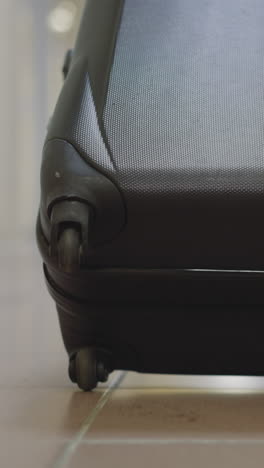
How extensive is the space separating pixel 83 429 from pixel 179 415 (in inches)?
3.4

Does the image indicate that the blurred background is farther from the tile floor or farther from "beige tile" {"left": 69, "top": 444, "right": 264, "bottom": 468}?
"beige tile" {"left": 69, "top": 444, "right": 264, "bottom": 468}

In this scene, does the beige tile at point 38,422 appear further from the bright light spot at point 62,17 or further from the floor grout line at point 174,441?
the bright light spot at point 62,17

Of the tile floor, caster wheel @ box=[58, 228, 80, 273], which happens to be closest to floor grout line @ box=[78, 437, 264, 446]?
the tile floor

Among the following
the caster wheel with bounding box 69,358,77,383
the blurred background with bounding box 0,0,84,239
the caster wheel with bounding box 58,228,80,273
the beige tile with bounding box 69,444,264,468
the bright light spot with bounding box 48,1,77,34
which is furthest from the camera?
the bright light spot with bounding box 48,1,77,34

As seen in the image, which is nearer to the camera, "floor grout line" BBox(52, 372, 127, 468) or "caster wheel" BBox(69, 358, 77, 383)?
"floor grout line" BBox(52, 372, 127, 468)

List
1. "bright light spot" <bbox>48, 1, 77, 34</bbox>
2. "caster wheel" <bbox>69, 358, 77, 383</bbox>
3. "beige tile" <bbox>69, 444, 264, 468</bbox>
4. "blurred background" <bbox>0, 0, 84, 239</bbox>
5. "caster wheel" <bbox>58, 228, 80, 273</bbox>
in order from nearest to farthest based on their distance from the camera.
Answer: "beige tile" <bbox>69, 444, 264, 468</bbox> → "caster wheel" <bbox>58, 228, 80, 273</bbox> → "caster wheel" <bbox>69, 358, 77, 383</bbox> → "blurred background" <bbox>0, 0, 84, 239</bbox> → "bright light spot" <bbox>48, 1, 77, 34</bbox>

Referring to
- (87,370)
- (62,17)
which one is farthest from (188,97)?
(62,17)

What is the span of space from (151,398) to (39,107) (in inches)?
178

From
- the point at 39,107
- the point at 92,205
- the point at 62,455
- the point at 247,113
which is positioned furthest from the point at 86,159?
the point at 39,107

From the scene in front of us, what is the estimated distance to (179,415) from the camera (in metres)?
0.64

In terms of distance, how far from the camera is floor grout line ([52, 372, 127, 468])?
501mm

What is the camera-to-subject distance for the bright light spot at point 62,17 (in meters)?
5.30

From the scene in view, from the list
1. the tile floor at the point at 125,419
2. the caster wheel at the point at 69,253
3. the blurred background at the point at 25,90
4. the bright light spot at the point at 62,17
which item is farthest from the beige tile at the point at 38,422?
the bright light spot at the point at 62,17

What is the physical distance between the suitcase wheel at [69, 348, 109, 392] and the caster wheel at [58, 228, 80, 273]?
12cm
